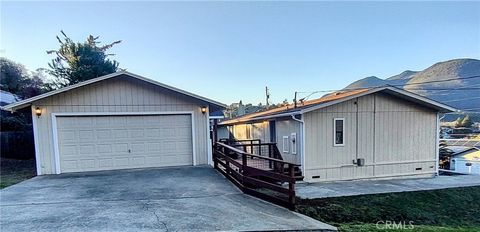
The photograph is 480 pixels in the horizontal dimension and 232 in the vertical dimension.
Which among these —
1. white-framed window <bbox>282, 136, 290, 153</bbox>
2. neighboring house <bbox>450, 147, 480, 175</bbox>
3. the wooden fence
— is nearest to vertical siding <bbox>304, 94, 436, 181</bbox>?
white-framed window <bbox>282, 136, 290, 153</bbox>

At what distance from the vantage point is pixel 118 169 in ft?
29.9

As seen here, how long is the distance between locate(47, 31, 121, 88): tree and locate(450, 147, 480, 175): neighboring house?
2307 centimetres

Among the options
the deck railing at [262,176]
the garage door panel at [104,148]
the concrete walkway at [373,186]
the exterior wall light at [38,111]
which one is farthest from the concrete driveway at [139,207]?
the concrete walkway at [373,186]

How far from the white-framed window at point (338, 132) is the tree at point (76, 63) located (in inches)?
530

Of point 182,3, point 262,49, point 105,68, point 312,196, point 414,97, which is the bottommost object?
point 312,196

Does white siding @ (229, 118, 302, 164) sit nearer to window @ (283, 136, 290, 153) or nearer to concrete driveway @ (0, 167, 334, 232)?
window @ (283, 136, 290, 153)

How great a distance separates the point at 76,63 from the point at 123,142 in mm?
9659

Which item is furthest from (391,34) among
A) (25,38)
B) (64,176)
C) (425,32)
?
(25,38)

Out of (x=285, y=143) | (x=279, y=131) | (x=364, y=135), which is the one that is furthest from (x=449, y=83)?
(x=285, y=143)

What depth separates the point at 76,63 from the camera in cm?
1592

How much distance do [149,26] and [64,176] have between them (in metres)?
8.35

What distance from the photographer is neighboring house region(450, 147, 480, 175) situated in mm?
17069

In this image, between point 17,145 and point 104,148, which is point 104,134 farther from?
point 17,145

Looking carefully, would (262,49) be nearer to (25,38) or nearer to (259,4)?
(259,4)
